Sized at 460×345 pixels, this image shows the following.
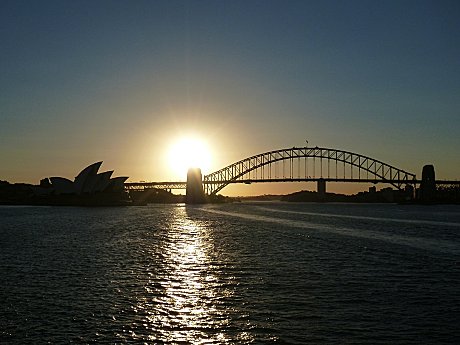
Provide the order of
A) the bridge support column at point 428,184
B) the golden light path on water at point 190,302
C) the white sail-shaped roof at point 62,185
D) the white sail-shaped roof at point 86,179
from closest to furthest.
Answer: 1. the golden light path on water at point 190,302
2. the white sail-shaped roof at point 86,179
3. the white sail-shaped roof at point 62,185
4. the bridge support column at point 428,184

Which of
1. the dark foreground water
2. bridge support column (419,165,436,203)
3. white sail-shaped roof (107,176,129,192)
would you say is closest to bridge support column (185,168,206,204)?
white sail-shaped roof (107,176,129,192)

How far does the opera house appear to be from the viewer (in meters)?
133

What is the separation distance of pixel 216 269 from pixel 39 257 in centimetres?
920

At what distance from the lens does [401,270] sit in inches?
776

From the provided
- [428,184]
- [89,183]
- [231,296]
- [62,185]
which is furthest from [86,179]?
[231,296]

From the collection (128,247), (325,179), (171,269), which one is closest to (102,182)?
(325,179)

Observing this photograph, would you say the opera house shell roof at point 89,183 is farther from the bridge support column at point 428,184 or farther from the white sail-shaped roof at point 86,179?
the bridge support column at point 428,184

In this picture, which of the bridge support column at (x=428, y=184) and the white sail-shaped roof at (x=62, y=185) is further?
the bridge support column at (x=428, y=184)

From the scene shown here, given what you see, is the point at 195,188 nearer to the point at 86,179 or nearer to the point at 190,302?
the point at 86,179

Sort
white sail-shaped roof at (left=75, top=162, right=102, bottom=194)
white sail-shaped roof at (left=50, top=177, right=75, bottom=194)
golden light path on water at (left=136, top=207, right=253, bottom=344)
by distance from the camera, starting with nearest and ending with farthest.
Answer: golden light path on water at (left=136, top=207, right=253, bottom=344) → white sail-shaped roof at (left=75, top=162, right=102, bottom=194) → white sail-shaped roof at (left=50, top=177, right=75, bottom=194)

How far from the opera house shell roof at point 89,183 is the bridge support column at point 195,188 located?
20.9m

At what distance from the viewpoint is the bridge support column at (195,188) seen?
6038 inches

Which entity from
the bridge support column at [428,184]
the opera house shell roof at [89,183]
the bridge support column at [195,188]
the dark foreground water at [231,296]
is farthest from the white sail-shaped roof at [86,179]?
the dark foreground water at [231,296]

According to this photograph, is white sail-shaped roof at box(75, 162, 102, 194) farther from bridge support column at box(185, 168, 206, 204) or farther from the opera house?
bridge support column at box(185, 168, 206, 204)
